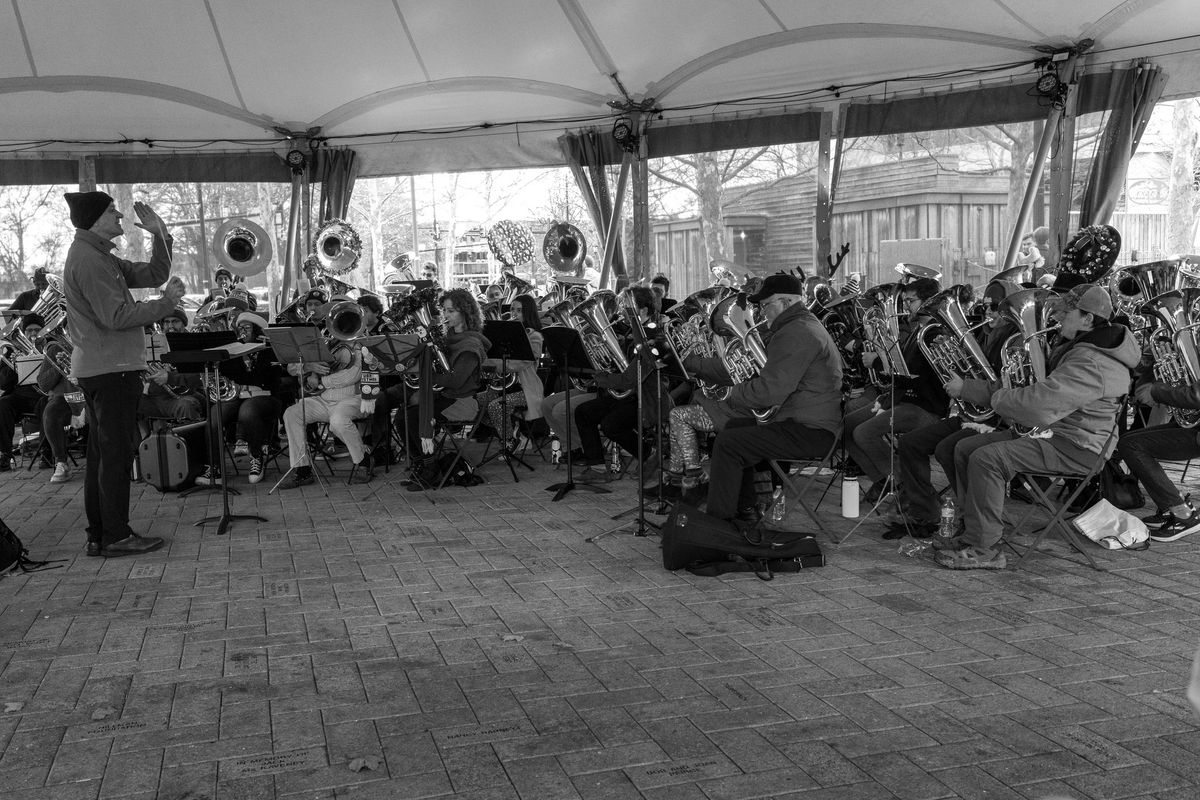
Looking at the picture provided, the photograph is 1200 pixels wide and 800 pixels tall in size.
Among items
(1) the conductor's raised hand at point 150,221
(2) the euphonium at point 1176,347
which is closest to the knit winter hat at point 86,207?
(1) the conductor's raised hand at point 150,221

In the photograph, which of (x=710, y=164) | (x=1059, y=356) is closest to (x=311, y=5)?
(x=710, y=164)

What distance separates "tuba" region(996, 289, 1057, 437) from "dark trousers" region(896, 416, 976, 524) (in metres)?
0.48

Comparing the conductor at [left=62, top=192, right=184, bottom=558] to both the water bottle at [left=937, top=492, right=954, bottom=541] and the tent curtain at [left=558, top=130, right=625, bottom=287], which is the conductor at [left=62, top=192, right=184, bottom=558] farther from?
the tent curtain at [left=558, top=130, right=625, bottom=287]

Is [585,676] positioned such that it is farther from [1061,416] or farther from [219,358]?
[219,358]

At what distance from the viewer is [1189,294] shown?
5.64m

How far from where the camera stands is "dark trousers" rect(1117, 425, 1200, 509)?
5.42 m

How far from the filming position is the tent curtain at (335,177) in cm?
1360

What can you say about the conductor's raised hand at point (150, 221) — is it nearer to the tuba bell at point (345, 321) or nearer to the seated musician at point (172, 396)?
the tuba bell at point (345, 321)

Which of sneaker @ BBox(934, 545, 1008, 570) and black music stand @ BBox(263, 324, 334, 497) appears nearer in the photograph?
sneaker @ BBox(934, 545, 1008, 570)

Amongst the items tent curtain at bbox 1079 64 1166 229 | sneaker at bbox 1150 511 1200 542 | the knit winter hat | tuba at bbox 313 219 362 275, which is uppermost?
tent curtain at bbox 1079 64 1166 229

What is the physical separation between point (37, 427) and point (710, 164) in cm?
923

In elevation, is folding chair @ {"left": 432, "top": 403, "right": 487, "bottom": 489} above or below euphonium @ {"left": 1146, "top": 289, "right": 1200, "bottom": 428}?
below

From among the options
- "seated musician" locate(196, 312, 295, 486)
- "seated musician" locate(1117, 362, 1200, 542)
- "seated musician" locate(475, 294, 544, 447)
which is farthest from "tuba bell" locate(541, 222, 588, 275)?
"seated musician" locate(1117, 362, 1200, 542)

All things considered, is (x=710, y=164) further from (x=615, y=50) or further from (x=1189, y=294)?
(x=1189, y=294)
